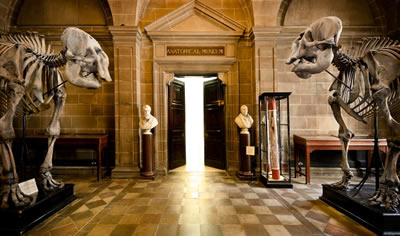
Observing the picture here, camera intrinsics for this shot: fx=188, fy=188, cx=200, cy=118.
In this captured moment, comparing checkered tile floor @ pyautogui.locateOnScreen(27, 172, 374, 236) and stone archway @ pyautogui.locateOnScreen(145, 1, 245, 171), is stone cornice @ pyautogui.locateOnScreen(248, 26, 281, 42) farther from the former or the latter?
checkered tile floor @ pyautogui.locateOnScreen(27, 172, 374, 236)

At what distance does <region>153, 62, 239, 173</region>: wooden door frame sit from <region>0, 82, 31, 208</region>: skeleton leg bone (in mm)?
2717

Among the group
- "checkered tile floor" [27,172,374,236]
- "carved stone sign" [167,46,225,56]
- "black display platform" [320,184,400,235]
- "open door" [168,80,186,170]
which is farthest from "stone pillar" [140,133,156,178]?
"black display platform" [320,184,400,235]

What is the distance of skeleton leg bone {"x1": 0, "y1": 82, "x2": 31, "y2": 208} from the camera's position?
2346 millimetres

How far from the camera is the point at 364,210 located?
93.4 inches

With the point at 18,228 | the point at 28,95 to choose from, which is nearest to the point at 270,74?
the point at 28,95

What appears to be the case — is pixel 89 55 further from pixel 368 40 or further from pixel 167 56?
pixel 368 40

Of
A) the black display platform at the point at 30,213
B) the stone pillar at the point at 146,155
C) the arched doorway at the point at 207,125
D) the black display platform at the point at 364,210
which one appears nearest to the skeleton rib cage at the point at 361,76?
the black display platform at the point at 364,210

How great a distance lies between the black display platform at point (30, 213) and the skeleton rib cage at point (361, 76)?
4.54 meters

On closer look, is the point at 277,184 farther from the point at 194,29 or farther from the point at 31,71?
the point at 31,71

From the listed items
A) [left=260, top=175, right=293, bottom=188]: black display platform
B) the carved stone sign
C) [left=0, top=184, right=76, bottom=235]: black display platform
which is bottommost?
[left=260, top=175, right=293, bottom=188]: black display platform

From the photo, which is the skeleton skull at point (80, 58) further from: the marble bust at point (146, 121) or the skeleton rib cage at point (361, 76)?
the skeleton rib cage at point (361, 76)

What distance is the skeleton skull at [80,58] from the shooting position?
254 cm

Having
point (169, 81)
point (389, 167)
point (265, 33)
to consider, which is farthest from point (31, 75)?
point (389, 167)

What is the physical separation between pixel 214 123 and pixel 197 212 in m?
3.11
